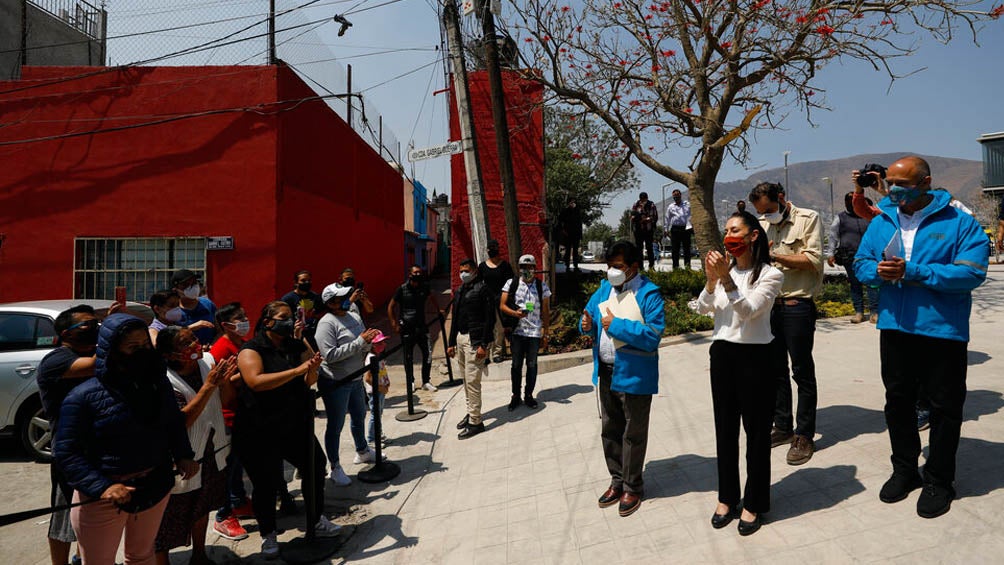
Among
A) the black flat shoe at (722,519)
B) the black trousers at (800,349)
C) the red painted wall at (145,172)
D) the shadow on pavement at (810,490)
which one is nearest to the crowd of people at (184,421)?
the black flat shoe at (722,519)

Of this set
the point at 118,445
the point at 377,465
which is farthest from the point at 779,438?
the point at 118,445

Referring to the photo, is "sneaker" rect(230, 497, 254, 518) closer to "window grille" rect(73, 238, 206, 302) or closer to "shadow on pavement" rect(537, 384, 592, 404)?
"shadow on pavement" rect(537, 384, 592, 404)

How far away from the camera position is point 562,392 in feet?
23.3

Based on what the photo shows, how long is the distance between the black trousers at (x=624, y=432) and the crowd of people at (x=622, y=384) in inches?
0.4

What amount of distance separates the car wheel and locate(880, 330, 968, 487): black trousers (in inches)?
293

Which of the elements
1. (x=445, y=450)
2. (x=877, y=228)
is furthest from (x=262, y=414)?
(x=877, y=228)

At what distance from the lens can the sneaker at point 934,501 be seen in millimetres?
2928

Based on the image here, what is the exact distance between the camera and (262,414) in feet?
12.2

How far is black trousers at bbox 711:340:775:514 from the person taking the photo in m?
3.12

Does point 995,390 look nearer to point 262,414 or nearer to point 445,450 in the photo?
point 445,450

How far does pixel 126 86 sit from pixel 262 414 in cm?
978

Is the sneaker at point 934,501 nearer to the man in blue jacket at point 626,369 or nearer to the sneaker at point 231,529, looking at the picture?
the man in blue jacket at point 626,369

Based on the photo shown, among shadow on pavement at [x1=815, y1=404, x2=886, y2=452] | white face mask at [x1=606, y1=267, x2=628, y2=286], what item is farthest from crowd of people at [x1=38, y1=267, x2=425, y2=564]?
shadow on pavement at [x1=815, y1=404, x2=886, y2=452]

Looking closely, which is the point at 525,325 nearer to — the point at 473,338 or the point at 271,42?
the point at 473,338
